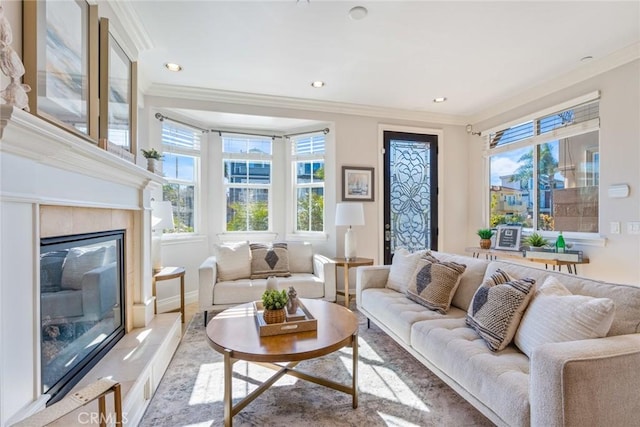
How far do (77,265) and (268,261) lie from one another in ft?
6.68

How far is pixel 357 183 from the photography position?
4.23m

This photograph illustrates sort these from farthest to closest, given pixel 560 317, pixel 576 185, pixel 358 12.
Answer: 1. pixel 576 185
2. pixel 358 12
3. pixel 560 317

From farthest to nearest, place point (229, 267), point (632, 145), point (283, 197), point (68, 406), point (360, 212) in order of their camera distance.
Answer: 1. point (283, 197)
2. point (360, 212)
3. point (229, 267)
4. point (632, 145)
5. point (68, 406)

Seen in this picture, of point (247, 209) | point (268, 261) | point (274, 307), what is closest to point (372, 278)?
point (268, 261)

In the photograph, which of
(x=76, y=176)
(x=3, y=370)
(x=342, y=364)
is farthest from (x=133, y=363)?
(x=342, y=364)

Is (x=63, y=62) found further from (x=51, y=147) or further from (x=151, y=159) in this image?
(x=151, y=159)

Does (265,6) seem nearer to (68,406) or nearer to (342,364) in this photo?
(68,406)

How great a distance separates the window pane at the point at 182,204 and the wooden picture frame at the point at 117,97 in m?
1.45

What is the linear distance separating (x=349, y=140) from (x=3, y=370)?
3.84m

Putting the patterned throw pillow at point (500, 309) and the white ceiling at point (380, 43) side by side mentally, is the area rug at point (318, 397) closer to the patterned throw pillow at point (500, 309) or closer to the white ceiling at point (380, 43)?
the patterned throw pillow at point (500, 309)

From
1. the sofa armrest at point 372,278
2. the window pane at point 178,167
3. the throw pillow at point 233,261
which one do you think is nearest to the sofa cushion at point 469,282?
the sofa armrest at point 372,278

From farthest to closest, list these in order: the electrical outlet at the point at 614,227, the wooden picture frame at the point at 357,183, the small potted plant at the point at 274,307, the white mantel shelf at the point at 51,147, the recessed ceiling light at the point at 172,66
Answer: the wooden picture frame at the point at 357,183
the recessed ceiling light at the point at 172,66
the electrical outlet at the point at 614,227
the small potted plant at the point at 274,307
the white mantel shelf at the point at 51,147

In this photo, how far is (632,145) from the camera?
A: 274 centimetres

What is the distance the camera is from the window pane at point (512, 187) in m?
3.84
